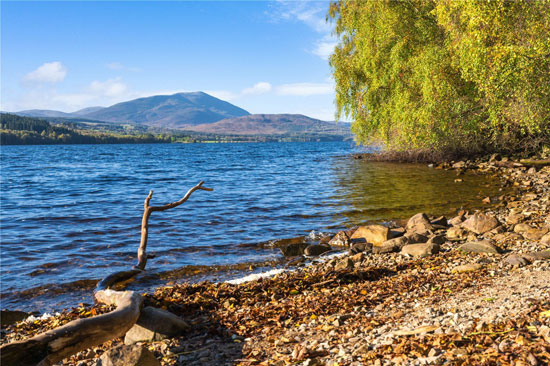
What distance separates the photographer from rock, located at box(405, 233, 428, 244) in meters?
12.2

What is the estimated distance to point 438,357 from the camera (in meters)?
4.28

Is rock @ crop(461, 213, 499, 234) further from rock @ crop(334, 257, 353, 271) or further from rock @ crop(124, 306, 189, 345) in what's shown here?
rock @ crop(124, 306, 189, 345)

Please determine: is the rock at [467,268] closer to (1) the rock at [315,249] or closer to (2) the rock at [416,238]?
(2) the rock at [416,238]

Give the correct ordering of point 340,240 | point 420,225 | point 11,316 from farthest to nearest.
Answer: point 420,225 < point 340,240 < point 11,316

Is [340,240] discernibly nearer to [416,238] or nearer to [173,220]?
[416,238]

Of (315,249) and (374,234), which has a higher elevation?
(374,234)

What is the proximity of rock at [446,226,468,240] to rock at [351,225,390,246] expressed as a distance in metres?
1.97

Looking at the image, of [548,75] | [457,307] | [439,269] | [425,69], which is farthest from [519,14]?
[457,307]

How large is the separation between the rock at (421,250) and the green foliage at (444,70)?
9885mm

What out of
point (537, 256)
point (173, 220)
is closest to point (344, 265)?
point (537, 256)

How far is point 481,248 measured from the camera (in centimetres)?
1034

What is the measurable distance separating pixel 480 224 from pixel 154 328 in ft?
36.3

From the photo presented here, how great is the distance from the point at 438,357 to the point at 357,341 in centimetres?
119

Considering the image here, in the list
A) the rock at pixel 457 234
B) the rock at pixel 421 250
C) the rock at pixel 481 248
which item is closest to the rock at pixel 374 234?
the rock at pixel 421 250
